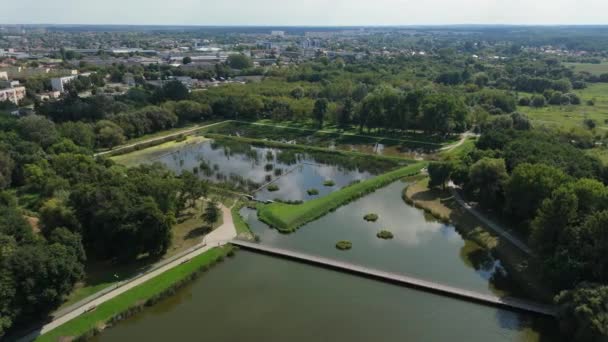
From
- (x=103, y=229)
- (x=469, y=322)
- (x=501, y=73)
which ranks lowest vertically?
(x=469, y=322)

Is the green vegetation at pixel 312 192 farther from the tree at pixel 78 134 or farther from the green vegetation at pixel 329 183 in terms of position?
the tree at pixel 78 134

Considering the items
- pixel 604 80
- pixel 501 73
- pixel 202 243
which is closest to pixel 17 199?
pixel 202 243

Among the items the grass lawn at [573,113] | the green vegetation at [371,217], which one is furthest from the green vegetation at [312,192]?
the grass lawn at [573,113]

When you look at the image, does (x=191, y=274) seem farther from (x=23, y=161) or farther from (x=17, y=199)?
(x=23, y=161)

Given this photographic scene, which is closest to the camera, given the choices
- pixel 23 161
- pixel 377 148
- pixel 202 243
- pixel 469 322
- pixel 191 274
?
pixel 469 322

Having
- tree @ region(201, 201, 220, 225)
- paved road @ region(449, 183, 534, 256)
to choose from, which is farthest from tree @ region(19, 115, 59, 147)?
paved road @ region(449, 183, 534, 256)

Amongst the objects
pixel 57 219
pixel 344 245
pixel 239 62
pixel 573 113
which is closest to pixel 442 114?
pixel 573 113

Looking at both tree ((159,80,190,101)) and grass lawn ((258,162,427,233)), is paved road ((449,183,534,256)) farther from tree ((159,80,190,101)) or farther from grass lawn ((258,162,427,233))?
tree ((159,80,190,101))
